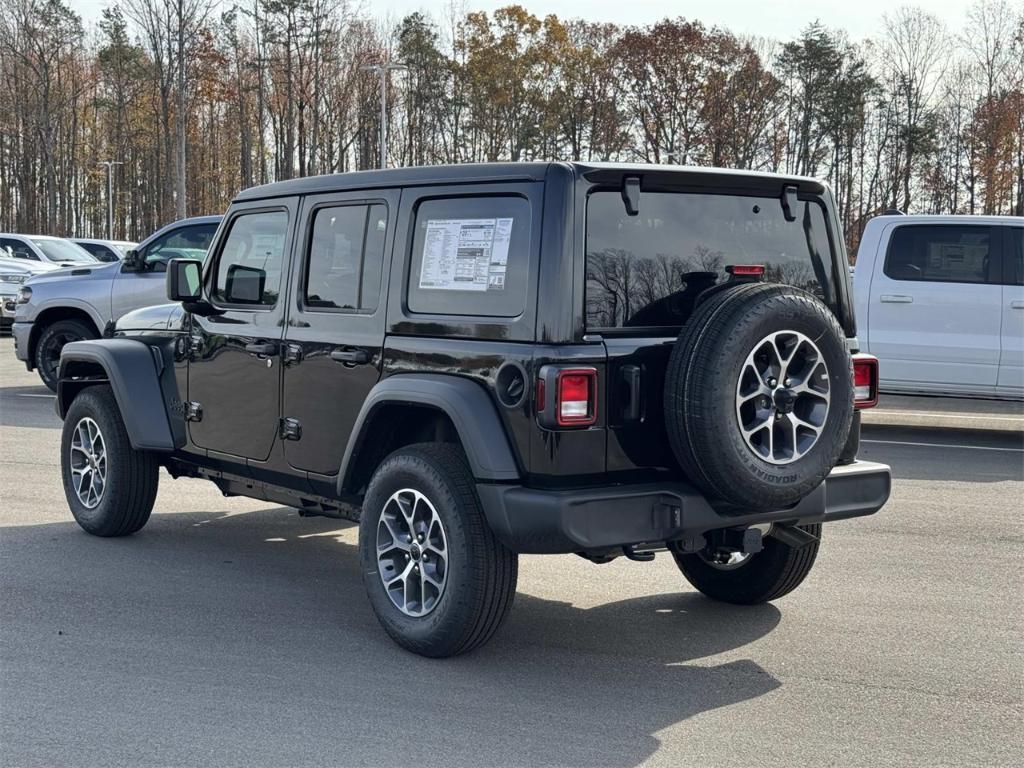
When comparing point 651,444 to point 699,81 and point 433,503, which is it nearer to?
point 433,503

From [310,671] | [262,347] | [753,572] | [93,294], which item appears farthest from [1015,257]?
[93,294]

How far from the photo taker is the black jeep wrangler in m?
4.30

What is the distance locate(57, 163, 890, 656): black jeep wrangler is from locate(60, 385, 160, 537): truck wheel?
127 centimetres

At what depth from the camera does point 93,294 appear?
13.3 m

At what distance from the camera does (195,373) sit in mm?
6199

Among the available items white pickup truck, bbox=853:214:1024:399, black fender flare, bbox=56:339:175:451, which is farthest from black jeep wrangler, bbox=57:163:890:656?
white pickup truck, bbox=853:214:1024:399

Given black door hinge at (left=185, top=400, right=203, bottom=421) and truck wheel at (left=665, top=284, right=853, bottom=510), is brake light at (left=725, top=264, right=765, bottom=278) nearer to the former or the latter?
truck wheel at (left=665, top=284, right=853, bottom=510)

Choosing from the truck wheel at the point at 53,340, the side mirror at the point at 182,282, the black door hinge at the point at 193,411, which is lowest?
the truck wheel at the point at 53,340

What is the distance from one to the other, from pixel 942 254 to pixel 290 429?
290 inches

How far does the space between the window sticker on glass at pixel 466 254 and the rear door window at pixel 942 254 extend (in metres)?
7.12

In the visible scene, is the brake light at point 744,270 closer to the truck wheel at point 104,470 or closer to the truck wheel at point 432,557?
the truck wheel at point 432,557

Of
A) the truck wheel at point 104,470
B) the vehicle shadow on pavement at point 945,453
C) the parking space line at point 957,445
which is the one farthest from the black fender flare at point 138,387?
the parking space line at point 957,445

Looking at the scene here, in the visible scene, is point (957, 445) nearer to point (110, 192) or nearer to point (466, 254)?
point (466, 254)

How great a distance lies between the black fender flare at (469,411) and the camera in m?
4.35
